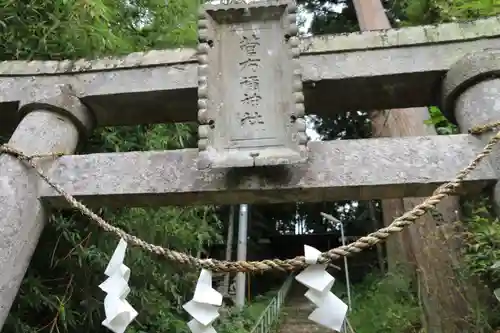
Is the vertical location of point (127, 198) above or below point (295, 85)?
below

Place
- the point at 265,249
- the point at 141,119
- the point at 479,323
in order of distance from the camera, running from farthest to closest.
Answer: the point at 265,249 → the point at 479,323 → the point at 141,119

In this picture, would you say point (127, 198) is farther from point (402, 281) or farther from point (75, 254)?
point (402, 281)

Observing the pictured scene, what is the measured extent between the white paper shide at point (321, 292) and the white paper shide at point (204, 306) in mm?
361

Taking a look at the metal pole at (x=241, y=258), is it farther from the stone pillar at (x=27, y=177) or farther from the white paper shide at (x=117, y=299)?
the white paper shide at (x=117, y=299)

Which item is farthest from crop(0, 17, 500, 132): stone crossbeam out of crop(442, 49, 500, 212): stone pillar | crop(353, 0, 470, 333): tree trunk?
crop(353, 0, 470, 333): tree trunk

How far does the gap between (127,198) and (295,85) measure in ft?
3.23

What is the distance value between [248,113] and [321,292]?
95 cm

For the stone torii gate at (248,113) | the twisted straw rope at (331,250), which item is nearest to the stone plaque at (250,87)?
the stone torii gate at (248,113)

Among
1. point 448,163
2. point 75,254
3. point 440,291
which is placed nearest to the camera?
point 448,163

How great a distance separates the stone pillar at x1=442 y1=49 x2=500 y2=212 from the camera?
2.59 meters

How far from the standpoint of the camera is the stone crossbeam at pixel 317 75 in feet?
9.36

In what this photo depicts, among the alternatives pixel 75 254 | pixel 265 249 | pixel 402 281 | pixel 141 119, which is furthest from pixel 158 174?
pixel 265 249

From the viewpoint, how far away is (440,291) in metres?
4.34

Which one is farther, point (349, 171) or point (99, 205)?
point (99, 205)
